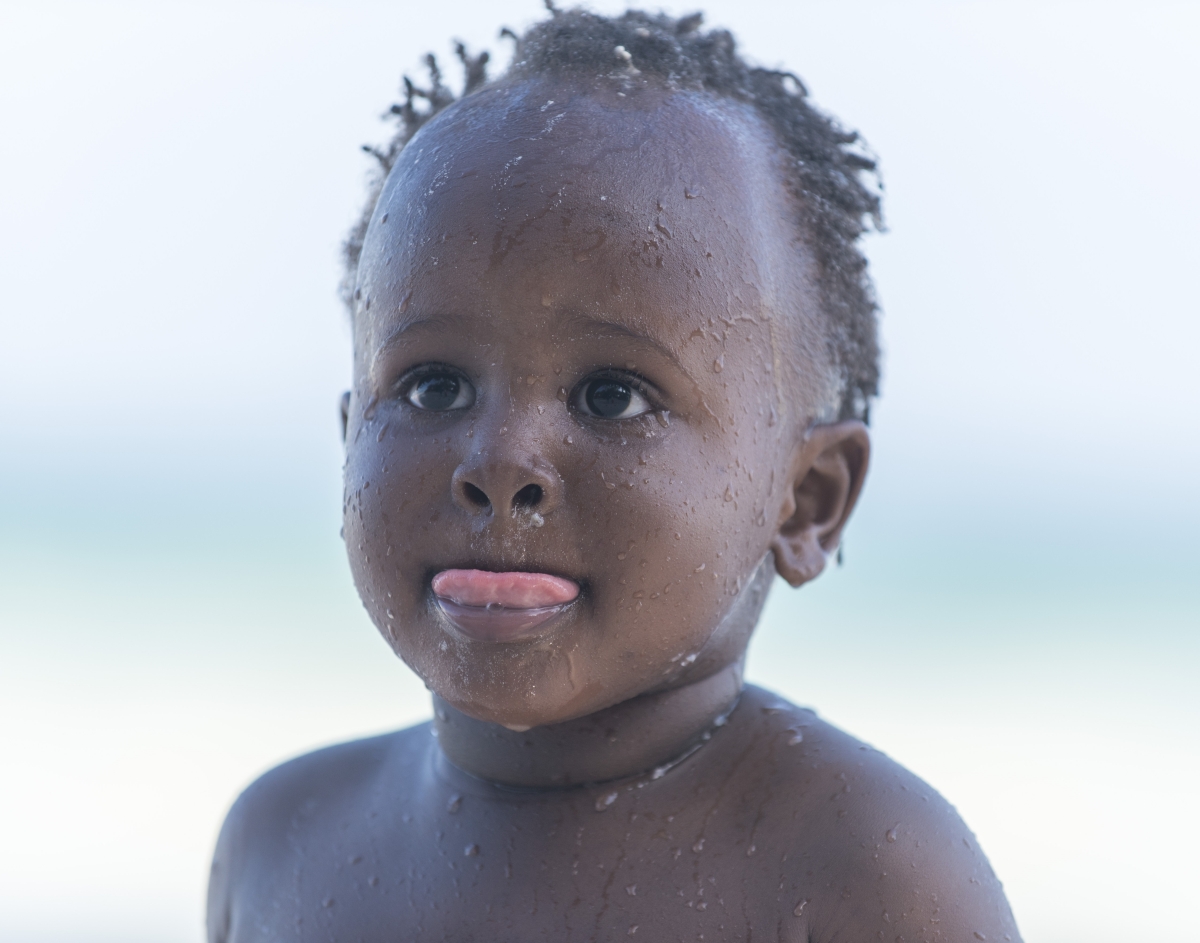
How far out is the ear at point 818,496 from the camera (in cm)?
119

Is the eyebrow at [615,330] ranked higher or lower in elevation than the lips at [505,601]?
higher

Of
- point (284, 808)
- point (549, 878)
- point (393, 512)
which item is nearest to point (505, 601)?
point (393, 512)

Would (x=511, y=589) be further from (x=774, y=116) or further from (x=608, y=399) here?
(x=774, y=116)

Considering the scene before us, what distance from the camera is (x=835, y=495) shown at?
1221 millimetres

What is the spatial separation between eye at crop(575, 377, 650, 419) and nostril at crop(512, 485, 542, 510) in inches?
3.0

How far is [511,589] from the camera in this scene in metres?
0.98

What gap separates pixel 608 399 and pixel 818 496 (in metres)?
0.28

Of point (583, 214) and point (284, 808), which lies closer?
point (583, 214)

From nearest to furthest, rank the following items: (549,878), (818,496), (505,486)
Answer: (505,486) < (549,878) < (818,496)

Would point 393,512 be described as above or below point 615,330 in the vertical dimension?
below

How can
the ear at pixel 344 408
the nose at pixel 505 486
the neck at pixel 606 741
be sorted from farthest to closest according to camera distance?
1. the ear at pixel 344 408
2. the neck at pixel 606 741
3. the nose at pixel 505 486

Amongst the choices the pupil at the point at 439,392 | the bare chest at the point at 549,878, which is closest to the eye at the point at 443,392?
the pupil at the point at 439,392

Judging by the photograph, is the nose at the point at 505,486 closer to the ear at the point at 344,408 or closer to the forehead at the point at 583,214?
the forehead at the point at 583,214

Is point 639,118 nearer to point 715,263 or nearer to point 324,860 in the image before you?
point 715,263
